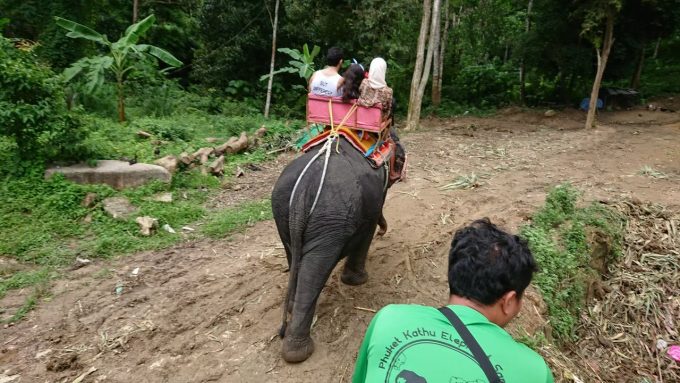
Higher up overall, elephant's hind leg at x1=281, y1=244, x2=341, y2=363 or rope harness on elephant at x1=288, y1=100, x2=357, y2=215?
rope harness on elephant at x1=288, y1=100, x2=357, y2=215

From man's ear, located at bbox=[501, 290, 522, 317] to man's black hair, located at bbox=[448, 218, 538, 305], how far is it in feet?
0.05

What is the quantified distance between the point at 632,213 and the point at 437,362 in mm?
5334

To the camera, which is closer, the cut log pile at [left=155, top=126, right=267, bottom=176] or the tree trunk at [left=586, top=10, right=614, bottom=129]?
the cut log pile at [left=155, top=126, right=267, bottom=176]

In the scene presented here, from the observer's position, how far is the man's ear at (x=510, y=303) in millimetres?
1618

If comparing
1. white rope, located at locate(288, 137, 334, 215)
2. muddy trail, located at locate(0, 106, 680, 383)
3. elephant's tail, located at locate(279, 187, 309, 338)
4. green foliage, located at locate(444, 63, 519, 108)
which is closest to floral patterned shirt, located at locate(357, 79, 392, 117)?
white rope, located at locate(288, 137, 334, 215)

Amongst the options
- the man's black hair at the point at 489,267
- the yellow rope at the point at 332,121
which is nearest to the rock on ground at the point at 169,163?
the yellow rope at the point at 332,121

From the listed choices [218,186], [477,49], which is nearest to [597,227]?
[218,186]

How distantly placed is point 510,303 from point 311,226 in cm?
149

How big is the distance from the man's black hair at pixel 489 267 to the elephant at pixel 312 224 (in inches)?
51.8

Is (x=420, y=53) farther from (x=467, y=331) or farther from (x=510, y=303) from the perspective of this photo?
(x=467, y=331)

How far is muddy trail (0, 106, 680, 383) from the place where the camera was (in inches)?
126

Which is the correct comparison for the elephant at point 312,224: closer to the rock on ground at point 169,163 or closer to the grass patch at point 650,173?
the rock on ground at point 169,163

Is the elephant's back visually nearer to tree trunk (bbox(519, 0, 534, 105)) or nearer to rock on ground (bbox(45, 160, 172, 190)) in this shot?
rock on ground (bbox(45, 160, 172, 190))

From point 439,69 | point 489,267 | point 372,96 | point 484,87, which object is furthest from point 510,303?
point 484,87
